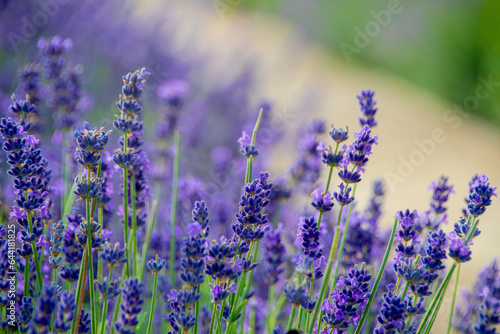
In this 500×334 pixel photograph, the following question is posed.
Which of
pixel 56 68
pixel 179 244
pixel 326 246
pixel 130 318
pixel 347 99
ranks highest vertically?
pixel 347 99

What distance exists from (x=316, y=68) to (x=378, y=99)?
A: 151 cm

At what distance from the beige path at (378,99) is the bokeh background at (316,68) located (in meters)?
0.03

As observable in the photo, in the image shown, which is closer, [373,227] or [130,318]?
[130,318]

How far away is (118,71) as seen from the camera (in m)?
4.14

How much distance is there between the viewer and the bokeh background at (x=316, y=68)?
392 cm

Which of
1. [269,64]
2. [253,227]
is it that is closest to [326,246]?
[253,227]

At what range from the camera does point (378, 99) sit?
7754 mm

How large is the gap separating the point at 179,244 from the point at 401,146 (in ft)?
15.8

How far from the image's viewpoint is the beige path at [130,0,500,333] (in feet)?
17.3

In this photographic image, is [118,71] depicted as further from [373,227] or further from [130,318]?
[130,318]

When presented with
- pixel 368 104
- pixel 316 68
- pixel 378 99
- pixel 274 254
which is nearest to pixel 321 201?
pixel 274 254

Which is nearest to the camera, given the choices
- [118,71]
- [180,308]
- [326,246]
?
[180,308]

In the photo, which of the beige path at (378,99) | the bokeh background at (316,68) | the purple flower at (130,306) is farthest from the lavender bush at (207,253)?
the beige path at (378,99)

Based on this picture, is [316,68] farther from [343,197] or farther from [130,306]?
[130,306]
